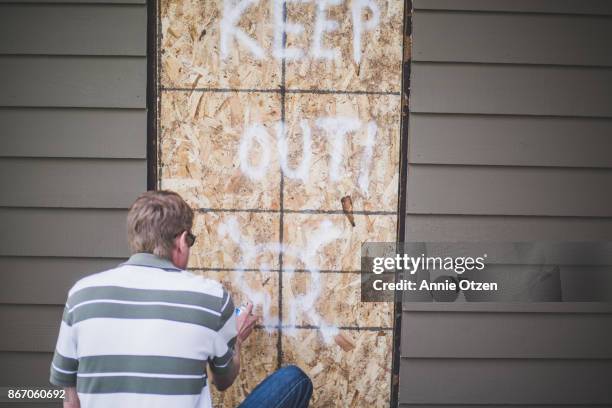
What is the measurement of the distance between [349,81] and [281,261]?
0.95 m

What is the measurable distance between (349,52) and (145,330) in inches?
62.6

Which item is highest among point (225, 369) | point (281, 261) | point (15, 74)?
point (15, 74)

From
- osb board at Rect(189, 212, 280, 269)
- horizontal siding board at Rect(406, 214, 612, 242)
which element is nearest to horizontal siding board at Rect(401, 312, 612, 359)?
horizontal siding board at Rect(406, 214, 612, 242)

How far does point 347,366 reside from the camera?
242 cm

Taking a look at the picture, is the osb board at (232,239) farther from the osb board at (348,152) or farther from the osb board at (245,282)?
the osb board at (348,152)

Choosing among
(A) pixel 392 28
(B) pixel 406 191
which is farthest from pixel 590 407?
(A) pixel 392 28

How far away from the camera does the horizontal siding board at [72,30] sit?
86.7 inches

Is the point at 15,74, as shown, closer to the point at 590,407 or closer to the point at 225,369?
the point at 225,369

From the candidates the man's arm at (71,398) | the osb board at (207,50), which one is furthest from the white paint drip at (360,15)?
the man's arm at (71,398)

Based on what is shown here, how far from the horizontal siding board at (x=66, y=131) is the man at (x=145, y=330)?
89cm

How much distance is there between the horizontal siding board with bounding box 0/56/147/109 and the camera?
2217 millimetres

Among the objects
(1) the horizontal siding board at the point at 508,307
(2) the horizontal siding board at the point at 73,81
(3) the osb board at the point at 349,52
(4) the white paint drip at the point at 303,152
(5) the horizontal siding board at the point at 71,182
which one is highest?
(3) the osb board at the point at 349,52

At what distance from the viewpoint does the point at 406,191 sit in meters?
2.30

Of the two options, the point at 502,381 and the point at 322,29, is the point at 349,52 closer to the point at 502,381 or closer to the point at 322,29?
the point at 322,29
